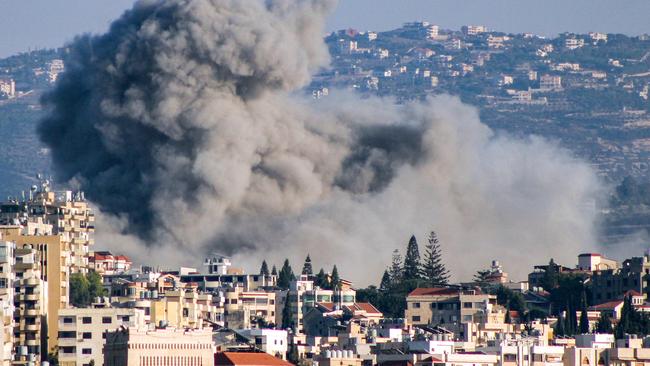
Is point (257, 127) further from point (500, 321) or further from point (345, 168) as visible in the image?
point (500, 321)

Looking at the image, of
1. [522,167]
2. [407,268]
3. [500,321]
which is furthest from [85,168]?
[522,167]

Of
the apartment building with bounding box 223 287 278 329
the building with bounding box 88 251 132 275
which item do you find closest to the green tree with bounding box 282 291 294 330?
the apartment building with bounding box 223 287 278 329

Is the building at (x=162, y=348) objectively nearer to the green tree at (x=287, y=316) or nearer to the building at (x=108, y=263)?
the green tree at (x=287, y=316)

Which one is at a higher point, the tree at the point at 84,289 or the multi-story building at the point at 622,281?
the multi-story building at the point at 622,281

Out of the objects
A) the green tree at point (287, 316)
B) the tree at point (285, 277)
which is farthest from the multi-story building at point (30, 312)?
the tree at point (285, 277)

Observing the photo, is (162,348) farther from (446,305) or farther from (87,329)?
(446,305)

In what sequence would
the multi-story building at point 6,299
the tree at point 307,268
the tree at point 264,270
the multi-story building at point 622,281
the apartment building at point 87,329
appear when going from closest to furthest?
the multi-story building at point 6,299
the apartment building at point 87,329
the multi-story building at point 622,281
the tree at point 307,268
the tree at point 264,270

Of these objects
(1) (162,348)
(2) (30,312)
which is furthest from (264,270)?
(1) (162,348)
